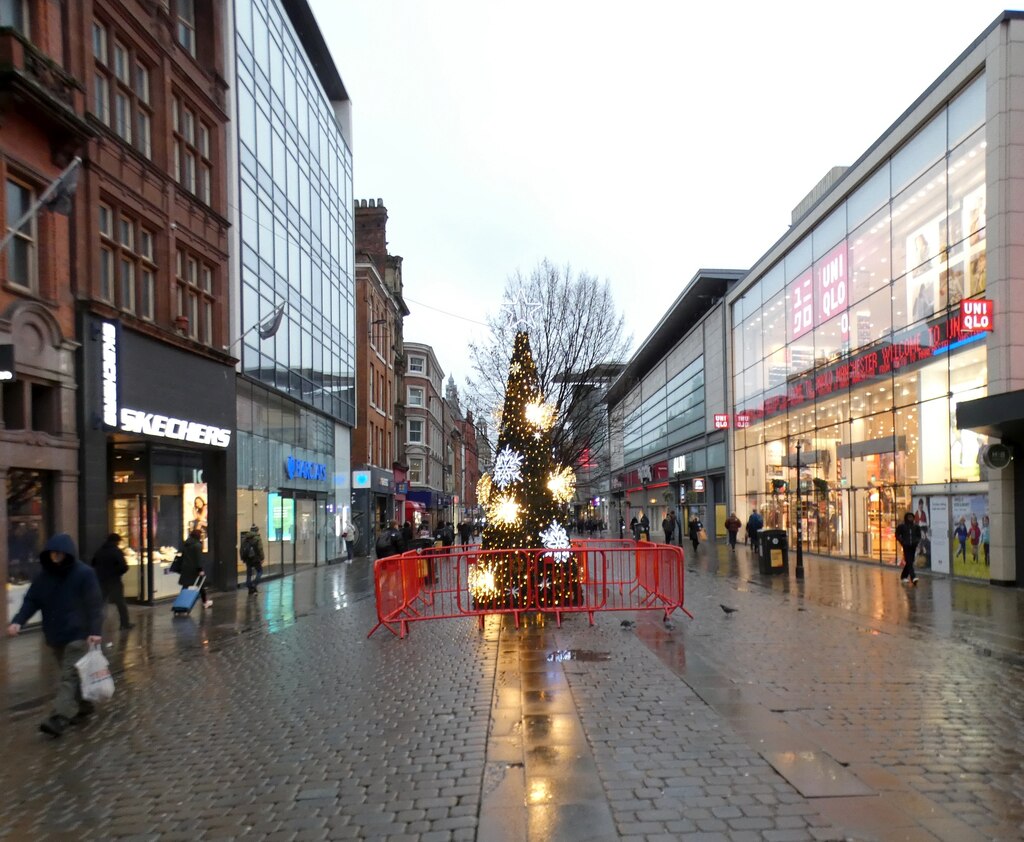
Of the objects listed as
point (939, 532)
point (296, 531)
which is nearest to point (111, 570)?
point (296, 531)

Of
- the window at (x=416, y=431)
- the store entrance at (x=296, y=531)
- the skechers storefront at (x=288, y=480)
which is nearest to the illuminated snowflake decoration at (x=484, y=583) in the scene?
the skechers storefront at (x=288, y=480)

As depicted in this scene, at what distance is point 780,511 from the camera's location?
35250 millimetres

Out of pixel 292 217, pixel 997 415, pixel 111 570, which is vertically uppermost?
pixel 292 217

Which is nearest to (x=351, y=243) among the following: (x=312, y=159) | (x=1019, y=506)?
(x=312, y=159)

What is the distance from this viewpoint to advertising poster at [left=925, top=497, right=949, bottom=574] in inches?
850

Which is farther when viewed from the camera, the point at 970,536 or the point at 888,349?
the point at 888,349

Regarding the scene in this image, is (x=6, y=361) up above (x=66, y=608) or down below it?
above

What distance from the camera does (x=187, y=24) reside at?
21.7m

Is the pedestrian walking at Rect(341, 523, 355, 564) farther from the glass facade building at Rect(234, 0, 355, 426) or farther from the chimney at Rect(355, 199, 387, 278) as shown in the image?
the chimney at Rect(355, 199, 387, 278)

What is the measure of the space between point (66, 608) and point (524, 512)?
853 centimetres

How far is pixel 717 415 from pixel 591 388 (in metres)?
13.9

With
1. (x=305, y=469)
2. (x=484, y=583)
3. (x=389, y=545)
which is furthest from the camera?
(x=305, y=469)

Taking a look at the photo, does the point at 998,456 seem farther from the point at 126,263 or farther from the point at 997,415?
the point at 126,263

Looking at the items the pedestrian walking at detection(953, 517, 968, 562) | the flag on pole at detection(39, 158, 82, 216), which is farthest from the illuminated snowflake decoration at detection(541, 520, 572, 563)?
the pedestrian walking at detection(953, 517, 968, 562)
